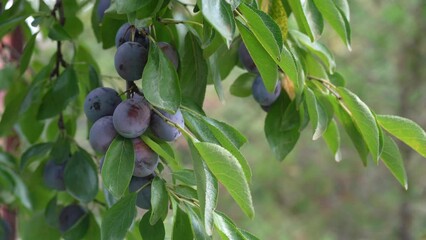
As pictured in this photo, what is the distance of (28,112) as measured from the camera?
999 mm

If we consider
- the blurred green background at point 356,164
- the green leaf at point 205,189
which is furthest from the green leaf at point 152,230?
the blurred green background at point 356,164

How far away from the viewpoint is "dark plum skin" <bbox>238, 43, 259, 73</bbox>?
2.52 ft

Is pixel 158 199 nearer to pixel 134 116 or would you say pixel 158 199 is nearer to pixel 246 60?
pixel 134 116

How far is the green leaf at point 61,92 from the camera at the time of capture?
820 mm

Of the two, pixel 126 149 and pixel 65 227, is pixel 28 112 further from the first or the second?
pixel 126 149

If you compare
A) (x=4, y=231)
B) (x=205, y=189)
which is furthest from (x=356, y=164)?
(x=205, y=189)

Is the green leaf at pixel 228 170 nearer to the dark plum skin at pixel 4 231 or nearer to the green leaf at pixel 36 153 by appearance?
the green leaf at pixel 36 153

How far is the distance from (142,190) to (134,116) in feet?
0.30

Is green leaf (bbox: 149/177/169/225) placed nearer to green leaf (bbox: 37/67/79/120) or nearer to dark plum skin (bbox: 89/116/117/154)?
dark plum skin (bbox: 89/116/117/154)

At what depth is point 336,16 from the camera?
25.6 inches

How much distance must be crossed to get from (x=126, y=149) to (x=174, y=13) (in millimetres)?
196

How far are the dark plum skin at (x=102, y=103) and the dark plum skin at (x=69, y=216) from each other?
0.30m

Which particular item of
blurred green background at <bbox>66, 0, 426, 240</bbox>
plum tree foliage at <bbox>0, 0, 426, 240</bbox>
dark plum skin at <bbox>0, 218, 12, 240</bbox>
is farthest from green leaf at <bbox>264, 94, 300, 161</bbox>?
blurred green background at <bbox>66, 0, 426, 240</bbox>

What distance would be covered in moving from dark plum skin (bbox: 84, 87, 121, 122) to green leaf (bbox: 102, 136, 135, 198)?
0.06m
